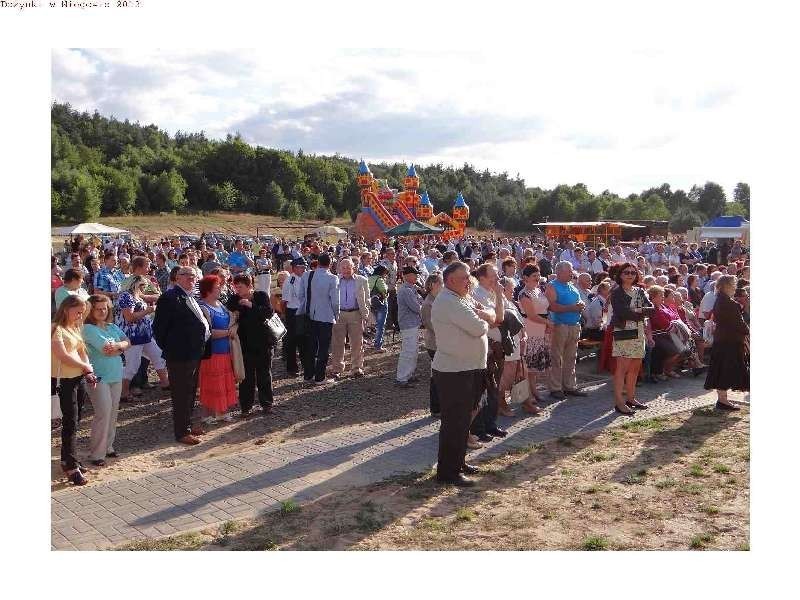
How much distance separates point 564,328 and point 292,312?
3.88 m

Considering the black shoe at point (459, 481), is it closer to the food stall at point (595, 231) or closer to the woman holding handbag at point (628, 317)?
the woman holding handbag at point (628, 317)

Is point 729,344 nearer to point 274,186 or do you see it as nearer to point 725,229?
point 725,229

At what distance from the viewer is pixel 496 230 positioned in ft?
216

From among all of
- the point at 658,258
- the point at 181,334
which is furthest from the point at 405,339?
the point at 658,258

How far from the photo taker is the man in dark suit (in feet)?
21.5

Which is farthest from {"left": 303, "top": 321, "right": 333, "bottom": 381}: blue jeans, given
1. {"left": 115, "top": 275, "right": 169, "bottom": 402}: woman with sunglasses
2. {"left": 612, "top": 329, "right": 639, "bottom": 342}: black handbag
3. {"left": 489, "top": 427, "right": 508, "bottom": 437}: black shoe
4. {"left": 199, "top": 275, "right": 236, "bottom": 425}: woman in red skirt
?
{"left": 612, "top": 329, "right": 639, "bottom": 342}: black handbag

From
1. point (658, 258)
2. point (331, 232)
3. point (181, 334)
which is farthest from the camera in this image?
point (331, 232)

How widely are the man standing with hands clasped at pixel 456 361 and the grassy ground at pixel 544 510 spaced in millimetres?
304

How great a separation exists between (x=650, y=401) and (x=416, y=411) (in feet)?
9.38

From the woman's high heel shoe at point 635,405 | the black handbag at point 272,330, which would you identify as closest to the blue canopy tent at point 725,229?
the woman's high heel shoe at point 635,405

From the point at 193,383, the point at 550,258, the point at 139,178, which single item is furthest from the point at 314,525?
the point at 139,178

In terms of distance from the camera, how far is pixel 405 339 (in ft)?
29.3

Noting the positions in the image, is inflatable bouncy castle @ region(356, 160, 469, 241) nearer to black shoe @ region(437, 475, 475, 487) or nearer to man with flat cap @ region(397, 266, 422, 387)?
man with flat cap @ region(397, 266, 422, 387)

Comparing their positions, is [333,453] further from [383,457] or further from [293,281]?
[293,281]
